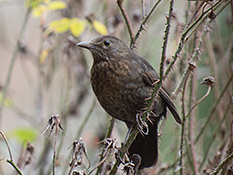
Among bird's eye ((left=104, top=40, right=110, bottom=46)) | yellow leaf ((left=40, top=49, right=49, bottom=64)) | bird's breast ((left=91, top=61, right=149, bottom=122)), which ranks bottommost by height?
bird's breast ((left=91, top=61, right=149, bottom=122))

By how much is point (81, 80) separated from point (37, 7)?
1.50 m

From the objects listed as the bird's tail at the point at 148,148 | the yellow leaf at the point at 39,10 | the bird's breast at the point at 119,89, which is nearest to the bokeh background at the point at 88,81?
the yellow leaf at the point at 39,10

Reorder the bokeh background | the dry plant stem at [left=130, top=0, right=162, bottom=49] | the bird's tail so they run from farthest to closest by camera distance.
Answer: the bird's tail
the bokeh background
the dry plant stem at [left=130, top=0, right=162, bottom=49]

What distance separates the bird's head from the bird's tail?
0.56 metres

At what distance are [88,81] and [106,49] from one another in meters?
1.87

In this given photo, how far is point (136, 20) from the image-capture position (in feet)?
12.7

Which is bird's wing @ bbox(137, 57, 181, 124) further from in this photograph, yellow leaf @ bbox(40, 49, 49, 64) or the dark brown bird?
yellow leaf @ bbox(40, 49, 49, 64)

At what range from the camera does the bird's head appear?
126 inches

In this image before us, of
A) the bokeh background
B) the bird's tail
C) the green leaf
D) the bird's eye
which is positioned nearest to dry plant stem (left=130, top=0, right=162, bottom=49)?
the bokeh background

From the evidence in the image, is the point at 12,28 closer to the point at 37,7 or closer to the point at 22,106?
the point at 22,106

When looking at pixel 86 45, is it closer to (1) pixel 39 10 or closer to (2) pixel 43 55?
(1) pixel 39 10

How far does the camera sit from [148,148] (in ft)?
10.9

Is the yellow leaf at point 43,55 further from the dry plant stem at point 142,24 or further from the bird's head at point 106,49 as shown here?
the dry plant stem at point 142,24

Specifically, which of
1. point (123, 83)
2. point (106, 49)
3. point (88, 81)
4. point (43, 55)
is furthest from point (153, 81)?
point (88, 81)
